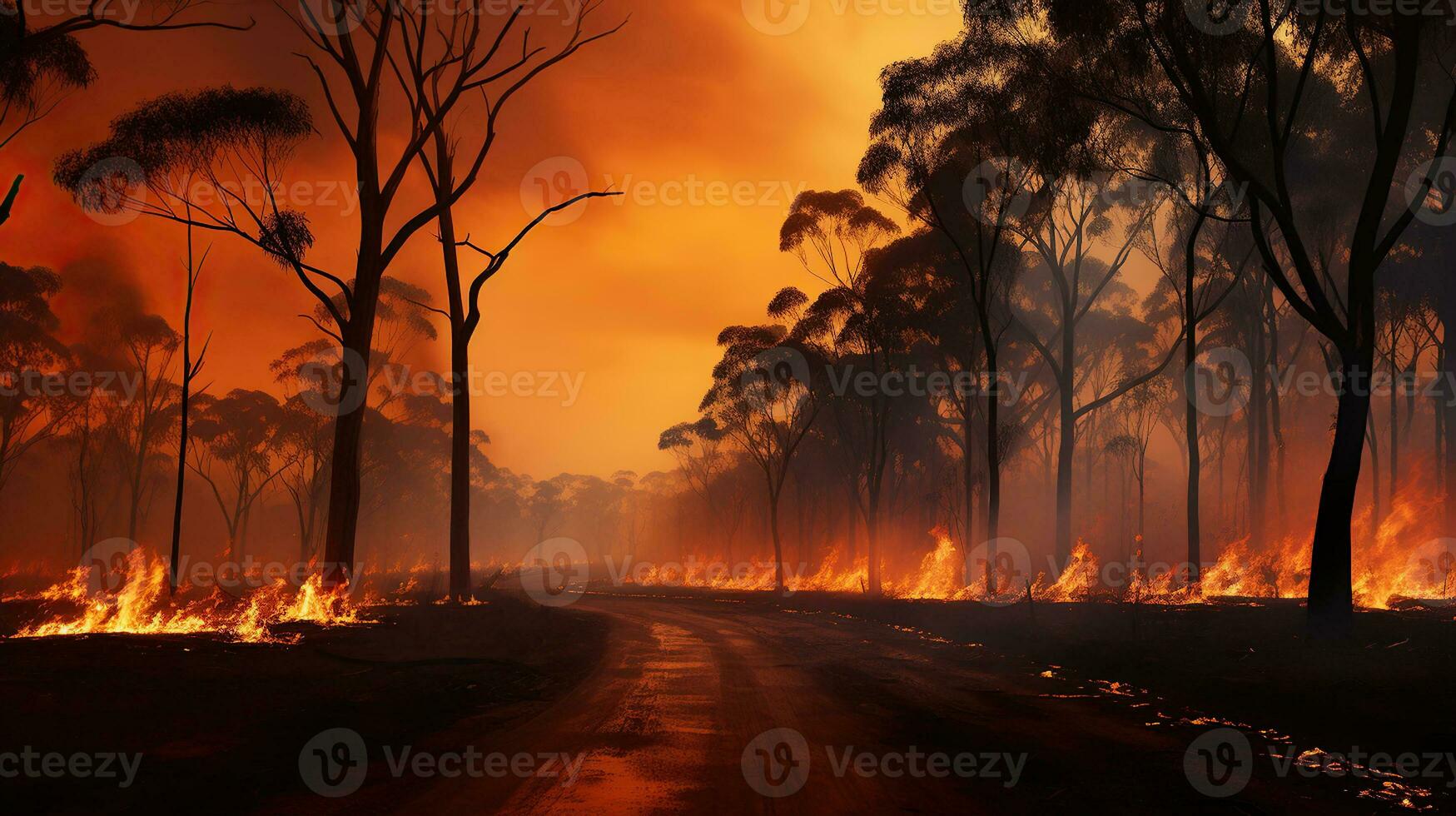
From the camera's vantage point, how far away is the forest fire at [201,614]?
13930 mm

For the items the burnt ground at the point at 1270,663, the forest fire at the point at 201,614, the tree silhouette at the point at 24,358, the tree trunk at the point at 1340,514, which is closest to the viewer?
the burnt ground at the point at 1270,663

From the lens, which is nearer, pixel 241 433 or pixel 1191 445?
pixel 1191 445

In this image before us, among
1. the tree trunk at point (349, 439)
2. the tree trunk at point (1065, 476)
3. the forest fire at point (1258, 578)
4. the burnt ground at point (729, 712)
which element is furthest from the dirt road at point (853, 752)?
the tree trunk at point (1065, 476)

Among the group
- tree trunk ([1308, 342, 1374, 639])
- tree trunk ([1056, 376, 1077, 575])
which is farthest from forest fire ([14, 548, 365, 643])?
tree trunk ([1056, 376, 1077, 575])

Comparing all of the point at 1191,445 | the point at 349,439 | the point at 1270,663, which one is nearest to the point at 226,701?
the point at 349,439

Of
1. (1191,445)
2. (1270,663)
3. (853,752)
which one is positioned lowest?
(853,752)

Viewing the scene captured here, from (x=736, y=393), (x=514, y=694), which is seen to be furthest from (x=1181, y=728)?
(x=736, y=393)

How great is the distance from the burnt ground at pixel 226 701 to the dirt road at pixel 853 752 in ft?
3.14

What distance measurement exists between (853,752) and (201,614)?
519 inches

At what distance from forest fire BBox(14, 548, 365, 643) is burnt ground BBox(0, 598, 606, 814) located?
0.84m

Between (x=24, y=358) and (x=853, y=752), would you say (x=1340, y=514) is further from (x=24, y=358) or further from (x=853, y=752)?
(x=24, y=358)

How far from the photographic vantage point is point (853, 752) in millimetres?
8094

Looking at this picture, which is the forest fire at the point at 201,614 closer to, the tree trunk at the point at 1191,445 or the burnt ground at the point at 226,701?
the burnt ground at the point at 226,701

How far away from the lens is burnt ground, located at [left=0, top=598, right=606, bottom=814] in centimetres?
681
